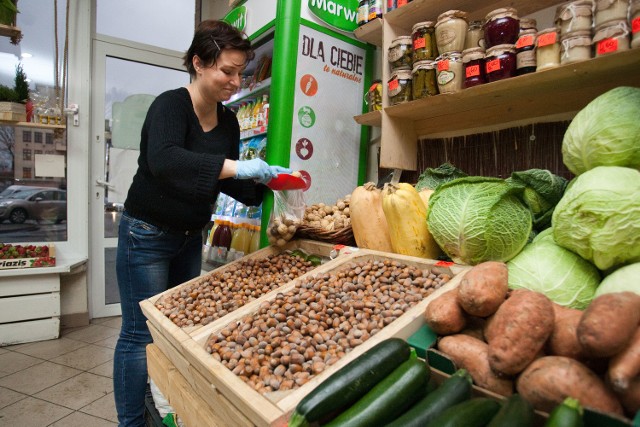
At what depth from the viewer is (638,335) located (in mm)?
694

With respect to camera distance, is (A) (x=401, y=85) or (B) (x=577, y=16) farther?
(A) (x=401, y=85)

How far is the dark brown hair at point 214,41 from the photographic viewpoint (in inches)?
68.3

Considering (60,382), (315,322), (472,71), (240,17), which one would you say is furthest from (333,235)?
(60,382)

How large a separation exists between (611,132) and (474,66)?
666 mm

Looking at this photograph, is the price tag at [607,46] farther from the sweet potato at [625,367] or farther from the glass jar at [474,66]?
the sweet potato at [625,367]

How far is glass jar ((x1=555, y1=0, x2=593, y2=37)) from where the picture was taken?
1.30 meters

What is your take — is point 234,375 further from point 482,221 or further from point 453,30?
point 453,30

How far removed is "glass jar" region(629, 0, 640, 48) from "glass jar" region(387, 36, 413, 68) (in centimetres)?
98

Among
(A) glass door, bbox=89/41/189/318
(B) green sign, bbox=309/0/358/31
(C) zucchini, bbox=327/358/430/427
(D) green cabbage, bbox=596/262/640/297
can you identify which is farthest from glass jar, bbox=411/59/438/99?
(A) glass door, bbox=89/41/189/318

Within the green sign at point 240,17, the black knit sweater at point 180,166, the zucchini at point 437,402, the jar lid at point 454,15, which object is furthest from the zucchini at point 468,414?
the green sign at point 240,17

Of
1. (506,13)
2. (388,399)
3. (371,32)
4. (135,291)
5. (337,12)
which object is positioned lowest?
(135,291)

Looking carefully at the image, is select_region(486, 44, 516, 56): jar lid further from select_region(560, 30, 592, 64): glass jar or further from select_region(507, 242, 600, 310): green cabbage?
select_region(507, 242, 600, 310): green cabbage

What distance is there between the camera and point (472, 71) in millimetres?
1651

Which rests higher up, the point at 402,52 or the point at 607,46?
the point at 402,52
